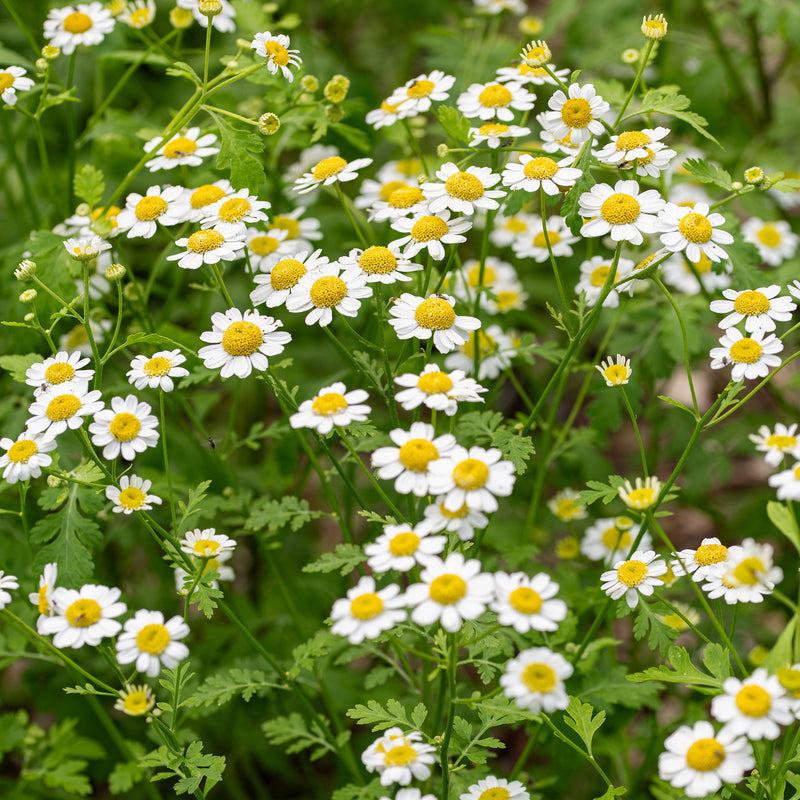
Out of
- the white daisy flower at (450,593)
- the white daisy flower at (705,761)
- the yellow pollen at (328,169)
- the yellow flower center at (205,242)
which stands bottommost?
the white daisy flower at (705,761)

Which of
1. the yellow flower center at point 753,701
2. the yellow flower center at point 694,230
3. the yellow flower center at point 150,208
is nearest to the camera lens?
the yellow flower center at point 753,701

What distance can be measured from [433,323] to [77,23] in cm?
154

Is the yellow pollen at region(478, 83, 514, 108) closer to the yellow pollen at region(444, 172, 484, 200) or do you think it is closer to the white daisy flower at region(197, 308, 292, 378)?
the yellow pollen at region(444, 172, 484, 200)

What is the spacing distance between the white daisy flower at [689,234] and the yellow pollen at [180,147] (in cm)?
125

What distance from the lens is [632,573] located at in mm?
1774

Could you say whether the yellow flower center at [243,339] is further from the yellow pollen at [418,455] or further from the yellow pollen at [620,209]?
the yellow pollen at [620,209]

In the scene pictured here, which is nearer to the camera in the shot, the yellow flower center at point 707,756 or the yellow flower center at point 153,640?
the yellow flower center at point 707,756

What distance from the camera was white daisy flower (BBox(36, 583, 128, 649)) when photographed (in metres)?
1.54

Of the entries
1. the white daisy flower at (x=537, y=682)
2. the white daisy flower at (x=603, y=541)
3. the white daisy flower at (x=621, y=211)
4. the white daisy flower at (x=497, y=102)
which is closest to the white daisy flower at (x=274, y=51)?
the white daisy flower at (x=497, y=102)

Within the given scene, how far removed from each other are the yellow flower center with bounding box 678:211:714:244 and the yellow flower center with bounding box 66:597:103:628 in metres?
1.45

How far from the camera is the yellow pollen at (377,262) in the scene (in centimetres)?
183

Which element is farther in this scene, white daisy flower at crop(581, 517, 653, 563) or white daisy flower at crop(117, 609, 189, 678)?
white daisy flower at crop(581, 517, 653, 563)

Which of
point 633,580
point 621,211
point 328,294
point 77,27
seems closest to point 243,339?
point 328,294

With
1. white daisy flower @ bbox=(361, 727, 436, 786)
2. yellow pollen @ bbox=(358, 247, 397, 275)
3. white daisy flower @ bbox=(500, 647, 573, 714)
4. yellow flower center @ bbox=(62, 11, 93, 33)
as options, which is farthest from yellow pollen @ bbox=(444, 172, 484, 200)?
yellow flower center @ bbox=(62, 11, 93, 33)
